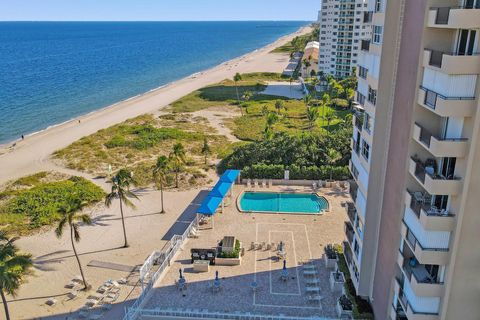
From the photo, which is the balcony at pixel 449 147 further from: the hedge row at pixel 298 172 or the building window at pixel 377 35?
the hedge row at pixel 298 172

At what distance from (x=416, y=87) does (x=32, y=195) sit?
138 feet

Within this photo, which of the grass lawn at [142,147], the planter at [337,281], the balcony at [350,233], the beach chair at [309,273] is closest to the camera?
the balcony at [350,233]

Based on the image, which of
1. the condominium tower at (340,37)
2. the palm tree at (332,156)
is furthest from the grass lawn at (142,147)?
the condominium tower at (340,37)

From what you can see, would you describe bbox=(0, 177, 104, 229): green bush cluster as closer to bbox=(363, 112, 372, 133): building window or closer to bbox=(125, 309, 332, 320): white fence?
bbox=(125, 309, 332, 320): white fence

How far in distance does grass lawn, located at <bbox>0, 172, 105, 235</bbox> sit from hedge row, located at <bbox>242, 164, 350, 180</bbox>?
17595mm

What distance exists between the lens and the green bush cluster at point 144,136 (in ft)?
208

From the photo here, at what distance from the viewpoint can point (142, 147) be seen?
62.2 m

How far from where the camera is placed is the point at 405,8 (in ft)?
63.1

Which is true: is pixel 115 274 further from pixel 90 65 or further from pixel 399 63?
pixel 90 65

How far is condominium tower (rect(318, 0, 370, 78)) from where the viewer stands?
116m

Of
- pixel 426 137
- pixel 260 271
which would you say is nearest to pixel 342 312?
pixel 260 271

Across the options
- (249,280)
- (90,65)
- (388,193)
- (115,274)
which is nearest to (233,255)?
(249,280)

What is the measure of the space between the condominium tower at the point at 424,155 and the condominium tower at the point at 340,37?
97.2 m

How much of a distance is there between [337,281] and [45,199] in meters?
32.6
